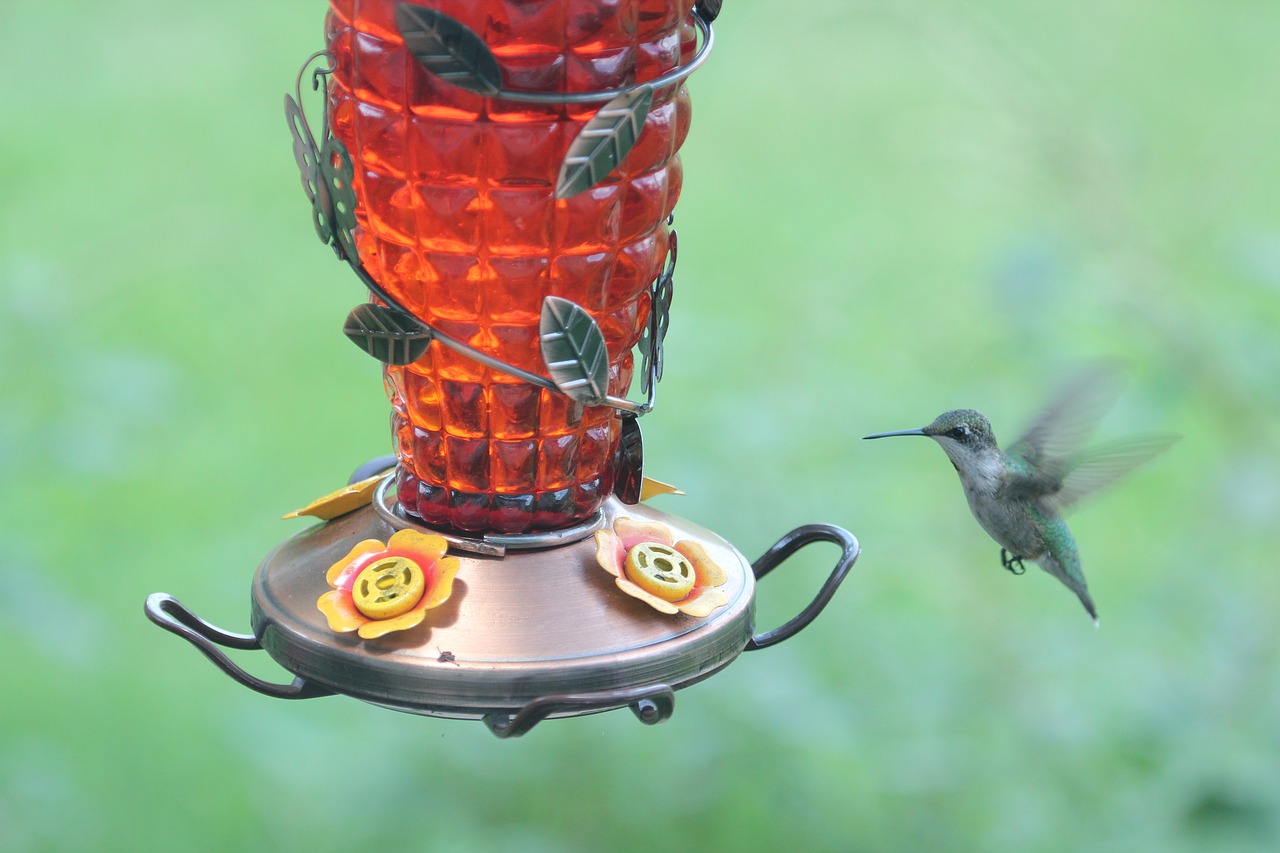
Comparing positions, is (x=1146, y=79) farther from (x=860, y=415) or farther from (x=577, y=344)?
(x=577, y=344)

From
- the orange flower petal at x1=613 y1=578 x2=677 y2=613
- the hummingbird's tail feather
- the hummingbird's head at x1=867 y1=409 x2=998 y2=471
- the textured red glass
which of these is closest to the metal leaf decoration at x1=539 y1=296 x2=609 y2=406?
the textured red glass

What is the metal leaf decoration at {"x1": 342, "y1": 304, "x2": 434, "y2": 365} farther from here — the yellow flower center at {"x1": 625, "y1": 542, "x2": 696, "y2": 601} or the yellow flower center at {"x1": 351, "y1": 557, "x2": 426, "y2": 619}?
the yellow flower center at {"x1": 625, "y1": 542, "x2": 696, "y2": 601}

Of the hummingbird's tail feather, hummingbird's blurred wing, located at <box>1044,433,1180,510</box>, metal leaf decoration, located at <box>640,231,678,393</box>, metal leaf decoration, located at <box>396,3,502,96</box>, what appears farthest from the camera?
the hummingbird's tail feather

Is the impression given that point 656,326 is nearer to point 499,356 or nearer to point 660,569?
point 499,356

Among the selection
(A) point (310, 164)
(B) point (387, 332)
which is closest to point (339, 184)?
(A) point (310, 164)

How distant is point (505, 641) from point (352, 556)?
0.24 m

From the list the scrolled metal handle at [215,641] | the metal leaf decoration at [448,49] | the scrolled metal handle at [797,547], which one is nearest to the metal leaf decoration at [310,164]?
the metal leaf decoration at [448,49]

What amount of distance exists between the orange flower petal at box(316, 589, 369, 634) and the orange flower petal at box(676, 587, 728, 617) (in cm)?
36

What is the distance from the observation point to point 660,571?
1.79 metres

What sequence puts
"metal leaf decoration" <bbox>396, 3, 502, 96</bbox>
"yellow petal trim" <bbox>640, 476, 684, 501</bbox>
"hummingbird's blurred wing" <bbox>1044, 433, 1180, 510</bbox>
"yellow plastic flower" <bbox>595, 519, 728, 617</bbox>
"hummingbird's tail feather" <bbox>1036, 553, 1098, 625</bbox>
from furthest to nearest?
"hummingbird's tail feather" <bbox>1036, 553, 1098, 625</bbox>, "hummingbird's blurred wing" <bbox>1044, 433, 1180, 510</bbox>, "yellow petal trim" <bbox>640, 476, 684, 501</bbox>, "yellow plastic flower" <bbox>595, 519, 728, 617</bbox>, "metal leaf decoration" <bbox>396, 3, 502, 96</bbox>

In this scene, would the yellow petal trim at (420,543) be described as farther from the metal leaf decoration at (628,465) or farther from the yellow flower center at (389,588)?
the metal leaf decoration at (628,465)

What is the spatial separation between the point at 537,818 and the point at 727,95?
506 centimetres

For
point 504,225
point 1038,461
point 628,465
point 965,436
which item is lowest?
point 1038,461

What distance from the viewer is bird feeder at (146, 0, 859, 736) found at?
1.65m
